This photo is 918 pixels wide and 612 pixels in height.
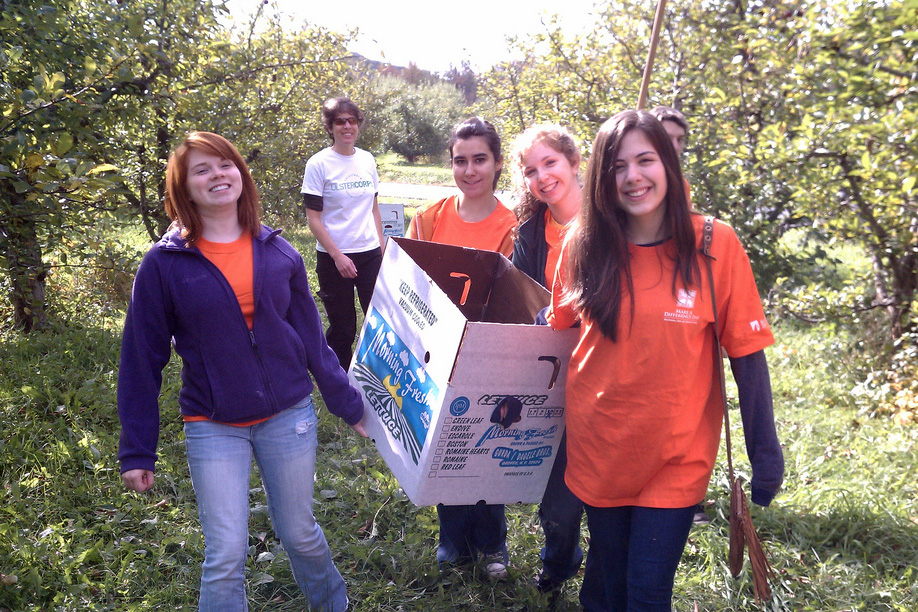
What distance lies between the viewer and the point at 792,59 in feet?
18.7

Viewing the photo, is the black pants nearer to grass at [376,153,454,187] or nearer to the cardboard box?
the cardboard box

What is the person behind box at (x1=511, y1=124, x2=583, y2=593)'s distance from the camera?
102 inches

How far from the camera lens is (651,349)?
2.02 m

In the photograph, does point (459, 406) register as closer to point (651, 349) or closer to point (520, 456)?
point (520, 456)

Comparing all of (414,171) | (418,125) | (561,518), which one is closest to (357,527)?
(561,518)

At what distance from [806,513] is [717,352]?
2066 mm

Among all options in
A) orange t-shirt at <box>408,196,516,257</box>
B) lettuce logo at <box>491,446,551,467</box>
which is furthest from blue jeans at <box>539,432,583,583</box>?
orange t-shirt at <box>408,196,516,257</box>

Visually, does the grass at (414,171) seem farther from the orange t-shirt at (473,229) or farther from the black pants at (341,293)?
the orange t-shirt at (473,229)

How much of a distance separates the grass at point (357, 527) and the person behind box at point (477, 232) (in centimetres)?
11

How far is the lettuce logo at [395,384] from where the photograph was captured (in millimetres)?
2266

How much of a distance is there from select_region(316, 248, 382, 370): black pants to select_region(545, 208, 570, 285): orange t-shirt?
239 centimetres

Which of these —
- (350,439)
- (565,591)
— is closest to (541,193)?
(565,591)

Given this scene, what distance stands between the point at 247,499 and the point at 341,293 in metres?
2.76

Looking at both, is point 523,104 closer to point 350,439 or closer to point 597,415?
point 350,439
